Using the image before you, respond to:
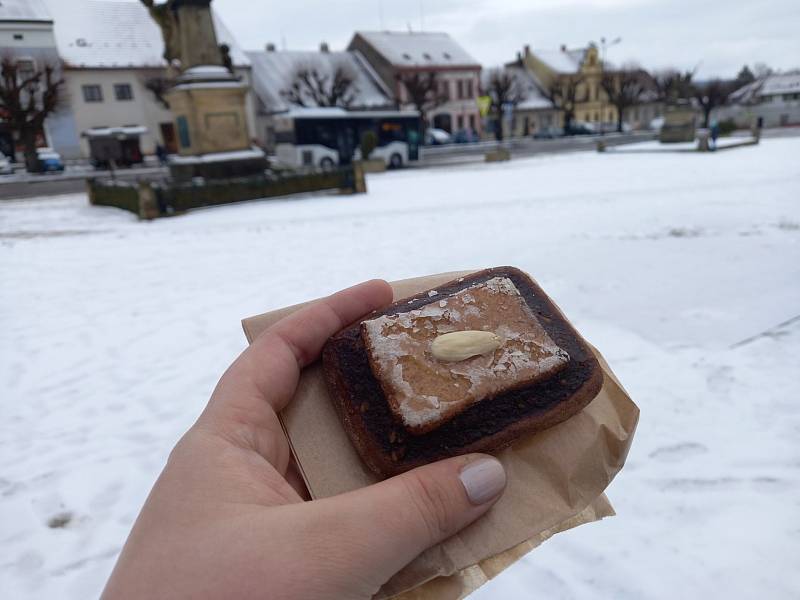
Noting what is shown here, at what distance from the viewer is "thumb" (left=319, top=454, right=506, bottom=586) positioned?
122cm

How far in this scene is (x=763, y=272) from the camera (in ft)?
20.0

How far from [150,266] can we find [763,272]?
8.24m

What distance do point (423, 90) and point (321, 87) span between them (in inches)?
365

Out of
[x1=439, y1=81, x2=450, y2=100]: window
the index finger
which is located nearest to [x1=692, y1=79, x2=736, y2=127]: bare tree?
[x1=439, y1=81, x2=450, y2=100]: window

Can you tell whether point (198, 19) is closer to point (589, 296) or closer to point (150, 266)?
point (150, 266)

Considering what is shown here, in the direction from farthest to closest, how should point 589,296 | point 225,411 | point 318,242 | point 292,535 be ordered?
point 318,242, point 589,296, point 225,411, point 292,535

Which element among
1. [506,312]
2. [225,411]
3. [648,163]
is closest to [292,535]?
[225,411]

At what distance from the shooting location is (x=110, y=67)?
1565 inches

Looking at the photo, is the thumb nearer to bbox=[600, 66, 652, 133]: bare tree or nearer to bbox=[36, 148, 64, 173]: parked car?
bbox=[36, 148, 64, 173]: parked car

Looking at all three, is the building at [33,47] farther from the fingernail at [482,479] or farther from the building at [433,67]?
the fingernail at [482,479]

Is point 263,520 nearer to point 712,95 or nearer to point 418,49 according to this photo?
point 418,49

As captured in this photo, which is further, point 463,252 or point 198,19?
point 198,19

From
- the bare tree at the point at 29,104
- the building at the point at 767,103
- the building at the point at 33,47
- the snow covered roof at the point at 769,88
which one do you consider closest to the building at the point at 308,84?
the building at the point at 33,47

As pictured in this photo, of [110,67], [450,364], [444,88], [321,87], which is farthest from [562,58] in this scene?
[450,364]
